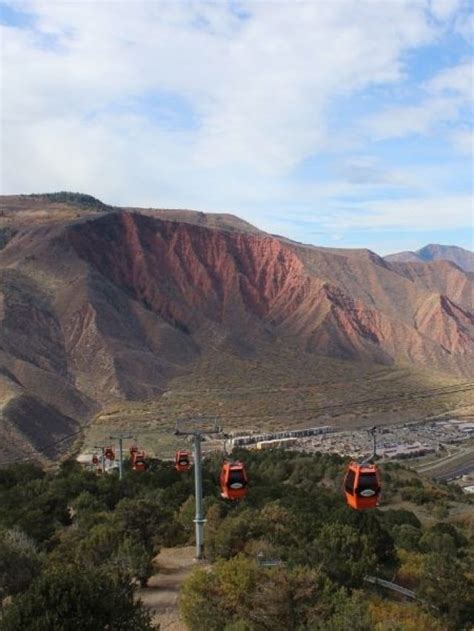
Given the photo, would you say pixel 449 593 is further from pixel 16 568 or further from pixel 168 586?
pixel 16 568

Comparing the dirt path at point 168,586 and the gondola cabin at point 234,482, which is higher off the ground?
the gondola cabin at point 234,482

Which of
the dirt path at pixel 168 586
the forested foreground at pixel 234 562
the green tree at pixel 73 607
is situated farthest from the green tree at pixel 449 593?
the green tree at pixel 73 607

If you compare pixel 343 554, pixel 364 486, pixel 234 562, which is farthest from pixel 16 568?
pixel 364 486

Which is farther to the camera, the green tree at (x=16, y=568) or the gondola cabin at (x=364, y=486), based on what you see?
the green tree at (x=16, y=568)

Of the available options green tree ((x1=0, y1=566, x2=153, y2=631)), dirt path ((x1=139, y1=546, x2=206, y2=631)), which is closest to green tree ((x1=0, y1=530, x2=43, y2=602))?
dirt path ((x1=139, y1=546, x2=206, y2=631))

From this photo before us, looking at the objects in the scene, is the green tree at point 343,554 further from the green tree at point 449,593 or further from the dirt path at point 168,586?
the dirt path at point 168,586

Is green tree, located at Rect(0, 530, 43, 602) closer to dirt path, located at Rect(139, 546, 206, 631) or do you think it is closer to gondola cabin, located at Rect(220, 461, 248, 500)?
dirt path, located at Rect(139, 546, 206, 631)
